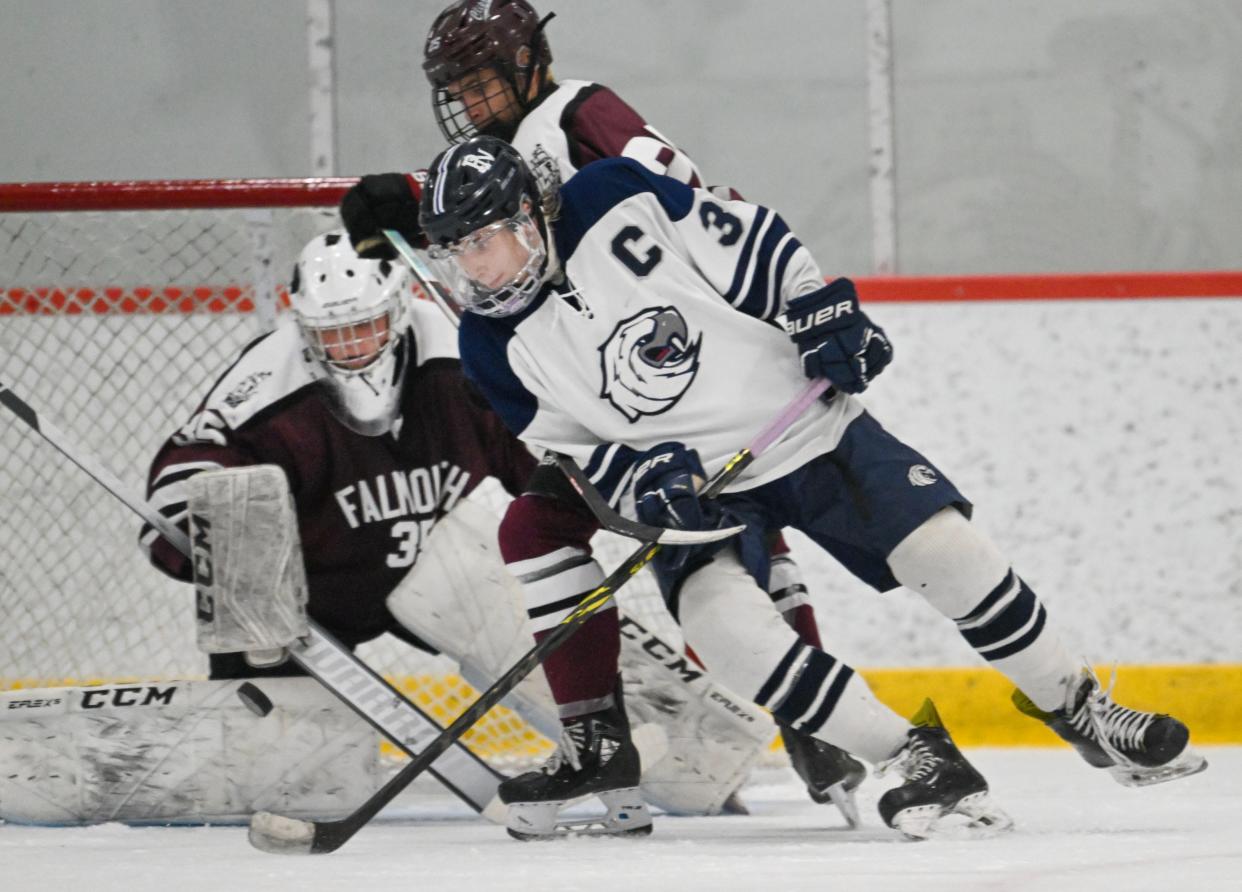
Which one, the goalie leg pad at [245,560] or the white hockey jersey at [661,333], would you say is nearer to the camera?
the white hockey jersey at [661,333]

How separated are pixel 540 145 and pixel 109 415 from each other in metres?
1.11

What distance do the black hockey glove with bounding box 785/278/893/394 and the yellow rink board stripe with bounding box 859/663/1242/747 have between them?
1250 millimetres

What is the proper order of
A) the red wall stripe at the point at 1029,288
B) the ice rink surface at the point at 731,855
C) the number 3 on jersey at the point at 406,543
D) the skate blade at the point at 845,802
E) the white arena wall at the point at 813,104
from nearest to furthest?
1. the ice rink surface at the point at 731,855
2. the skate blade at the point at 845,802
3. the number 3 on jersey at the point at 406,543
4. the red wall stripe at the point at 1029,288
5. the white arena wall at the point at 813,104

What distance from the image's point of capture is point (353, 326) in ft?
8.13

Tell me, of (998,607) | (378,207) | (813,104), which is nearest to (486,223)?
(378,207)

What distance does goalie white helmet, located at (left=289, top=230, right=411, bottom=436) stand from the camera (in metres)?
2.47

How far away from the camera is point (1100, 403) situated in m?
3.13

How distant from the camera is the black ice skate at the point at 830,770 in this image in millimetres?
2246

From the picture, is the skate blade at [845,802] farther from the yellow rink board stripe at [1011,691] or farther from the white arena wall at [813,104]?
the white arena wall at [813,104]

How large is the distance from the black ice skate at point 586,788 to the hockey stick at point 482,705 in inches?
6.2

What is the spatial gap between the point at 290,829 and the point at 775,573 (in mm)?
840

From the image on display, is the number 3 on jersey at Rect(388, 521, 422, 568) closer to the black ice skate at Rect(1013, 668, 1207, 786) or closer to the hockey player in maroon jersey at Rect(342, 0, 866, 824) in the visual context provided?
the hockey player in maroon jersey at Rect(342, 0, 866, 824)

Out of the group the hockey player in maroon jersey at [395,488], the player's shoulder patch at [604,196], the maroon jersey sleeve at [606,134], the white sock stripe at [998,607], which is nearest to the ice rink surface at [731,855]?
the hockey player in maroon jersey at [395,488]

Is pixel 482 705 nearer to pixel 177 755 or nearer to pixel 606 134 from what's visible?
pixel 177 755
